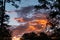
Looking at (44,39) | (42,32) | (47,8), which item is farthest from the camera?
(47,8)

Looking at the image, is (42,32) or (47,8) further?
(47,8)

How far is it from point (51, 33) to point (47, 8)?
363cm

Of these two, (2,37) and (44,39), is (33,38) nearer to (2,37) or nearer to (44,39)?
(44,39)

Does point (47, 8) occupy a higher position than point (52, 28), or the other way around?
point (47, 8)

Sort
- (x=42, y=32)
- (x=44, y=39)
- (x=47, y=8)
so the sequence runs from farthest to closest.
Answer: (x=47, y=8), (x=42, y=32), (x=44, y=39)

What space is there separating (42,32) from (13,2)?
5.98m

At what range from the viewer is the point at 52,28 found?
26.8 metres

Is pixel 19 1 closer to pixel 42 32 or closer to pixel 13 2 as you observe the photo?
pixel 13 2

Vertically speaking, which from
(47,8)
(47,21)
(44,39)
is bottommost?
(44,39)

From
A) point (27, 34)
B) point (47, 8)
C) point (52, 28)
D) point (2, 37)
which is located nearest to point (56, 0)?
point (47, 8)

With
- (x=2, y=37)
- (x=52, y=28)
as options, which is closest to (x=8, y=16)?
(x=2, y=37)

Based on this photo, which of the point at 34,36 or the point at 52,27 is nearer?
the point at 34,36

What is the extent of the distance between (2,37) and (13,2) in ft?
17.8

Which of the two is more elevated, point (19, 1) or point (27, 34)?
point (19, 1)
